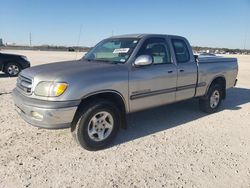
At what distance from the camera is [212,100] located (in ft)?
22.4

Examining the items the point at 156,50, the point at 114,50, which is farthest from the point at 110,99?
the point at 156,50

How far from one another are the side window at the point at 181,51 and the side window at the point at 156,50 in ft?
1.02

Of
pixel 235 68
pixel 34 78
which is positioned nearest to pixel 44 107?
pixel 34 78

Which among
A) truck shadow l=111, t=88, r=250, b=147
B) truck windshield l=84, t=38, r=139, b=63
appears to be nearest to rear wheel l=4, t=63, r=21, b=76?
truck windshield l=84, t=38, r=139, b=63

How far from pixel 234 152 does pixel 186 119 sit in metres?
1.85

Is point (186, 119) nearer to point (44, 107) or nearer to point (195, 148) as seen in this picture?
point (195, 148)

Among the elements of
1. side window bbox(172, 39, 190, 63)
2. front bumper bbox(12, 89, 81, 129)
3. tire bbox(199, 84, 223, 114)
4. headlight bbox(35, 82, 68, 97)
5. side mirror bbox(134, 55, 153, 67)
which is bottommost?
tire bbox(199, 84, 223, 114)

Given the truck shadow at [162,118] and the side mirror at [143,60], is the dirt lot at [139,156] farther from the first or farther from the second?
the side mirror at [143,60]

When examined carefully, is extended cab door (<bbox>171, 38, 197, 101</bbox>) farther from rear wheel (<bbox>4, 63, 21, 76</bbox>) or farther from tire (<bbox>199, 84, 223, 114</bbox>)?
rear wheel (<bbox>4, 63, 21, 76</bbox>)

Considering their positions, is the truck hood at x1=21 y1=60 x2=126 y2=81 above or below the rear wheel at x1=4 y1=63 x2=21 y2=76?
above

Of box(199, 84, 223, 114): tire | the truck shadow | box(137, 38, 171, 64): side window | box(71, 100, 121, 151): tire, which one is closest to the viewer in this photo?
box(71, 100, 121, 151): tire

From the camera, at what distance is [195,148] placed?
4.51 meters

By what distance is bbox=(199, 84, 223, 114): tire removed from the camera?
6.63 meters

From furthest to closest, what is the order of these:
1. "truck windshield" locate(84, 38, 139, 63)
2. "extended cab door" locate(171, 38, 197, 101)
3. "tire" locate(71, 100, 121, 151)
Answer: "extended cab door" locate(171, 38, 197, 101) → "truck windshield" locate(84, 38, 139, 63) → "tire" locate(71, 100, 121, 151)
